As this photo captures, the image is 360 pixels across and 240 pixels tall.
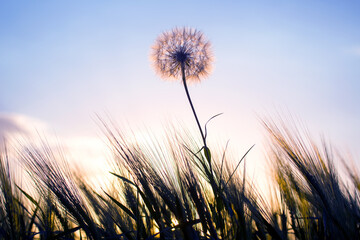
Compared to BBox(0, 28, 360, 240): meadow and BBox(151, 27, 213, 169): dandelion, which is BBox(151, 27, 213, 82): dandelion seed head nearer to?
BBox(151, 27, 213, 169): dandelion

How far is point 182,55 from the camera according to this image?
1961mm

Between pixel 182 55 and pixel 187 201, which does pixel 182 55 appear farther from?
pixel 187 201

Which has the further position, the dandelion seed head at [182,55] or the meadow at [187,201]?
the dandelion seed head at [182,55]

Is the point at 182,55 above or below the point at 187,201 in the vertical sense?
above

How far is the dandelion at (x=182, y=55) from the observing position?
6.54 ft

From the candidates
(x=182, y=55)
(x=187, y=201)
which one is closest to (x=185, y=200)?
(x=187, y=201)

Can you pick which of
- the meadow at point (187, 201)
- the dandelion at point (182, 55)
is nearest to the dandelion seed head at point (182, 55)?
the dandelion at point (182, 55)

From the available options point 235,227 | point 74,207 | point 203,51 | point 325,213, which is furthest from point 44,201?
point 203,51

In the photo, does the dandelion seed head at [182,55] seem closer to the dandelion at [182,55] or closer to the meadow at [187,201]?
the dandelion at [182,55]

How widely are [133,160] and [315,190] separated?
0.81m

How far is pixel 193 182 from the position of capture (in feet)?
3.10

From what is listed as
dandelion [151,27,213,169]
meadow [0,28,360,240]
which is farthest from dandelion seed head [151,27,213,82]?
meadow [0,28,360,240]

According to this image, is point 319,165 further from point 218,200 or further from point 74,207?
point 74,207

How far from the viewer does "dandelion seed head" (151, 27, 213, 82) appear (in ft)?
6.56
